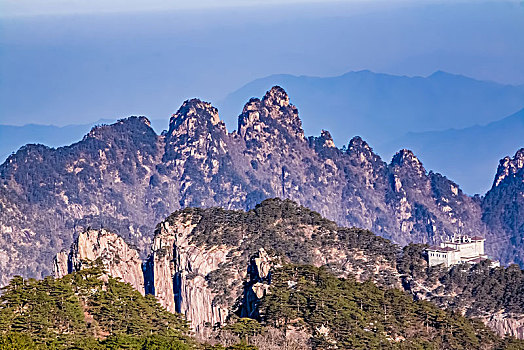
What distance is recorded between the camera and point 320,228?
90938 millimetres

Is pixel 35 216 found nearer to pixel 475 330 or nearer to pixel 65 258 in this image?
pixel 65 258

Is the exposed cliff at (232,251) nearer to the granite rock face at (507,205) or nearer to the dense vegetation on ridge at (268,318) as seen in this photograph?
the dense vegetation on ridge at (268,318)

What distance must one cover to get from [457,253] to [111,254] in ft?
88.1

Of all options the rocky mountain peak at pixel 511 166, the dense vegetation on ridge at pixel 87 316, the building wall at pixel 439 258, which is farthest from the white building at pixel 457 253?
the rocky mountain peak at pixel 511 166

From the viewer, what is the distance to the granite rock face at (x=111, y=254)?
8812 centimetres

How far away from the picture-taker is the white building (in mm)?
86438

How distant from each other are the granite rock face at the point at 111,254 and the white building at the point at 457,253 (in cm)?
2220

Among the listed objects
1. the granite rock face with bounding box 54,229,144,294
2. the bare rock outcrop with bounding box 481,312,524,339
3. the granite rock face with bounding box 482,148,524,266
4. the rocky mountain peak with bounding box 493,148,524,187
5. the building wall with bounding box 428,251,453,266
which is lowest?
the bare rock outcrop with bounding box 481,312,524,339

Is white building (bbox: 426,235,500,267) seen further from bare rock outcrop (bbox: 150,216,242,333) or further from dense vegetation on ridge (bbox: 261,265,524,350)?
dense vegetation on ridge (bbox: 261,265,524,350)

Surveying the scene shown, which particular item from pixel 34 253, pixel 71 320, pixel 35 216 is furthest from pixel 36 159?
pixel 71 320

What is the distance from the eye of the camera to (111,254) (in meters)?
→ 89.1

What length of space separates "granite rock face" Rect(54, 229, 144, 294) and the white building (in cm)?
2220

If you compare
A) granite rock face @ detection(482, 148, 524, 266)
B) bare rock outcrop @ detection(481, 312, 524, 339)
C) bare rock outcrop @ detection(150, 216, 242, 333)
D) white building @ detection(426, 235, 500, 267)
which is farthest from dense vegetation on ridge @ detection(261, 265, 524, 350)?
granite rock face @ detection(482, 148, 524, 266)

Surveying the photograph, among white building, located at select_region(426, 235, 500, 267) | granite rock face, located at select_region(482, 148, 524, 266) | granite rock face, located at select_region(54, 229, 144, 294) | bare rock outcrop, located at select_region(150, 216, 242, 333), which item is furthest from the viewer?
granite rock face, located at select_region(482, 148, 524, 266)
